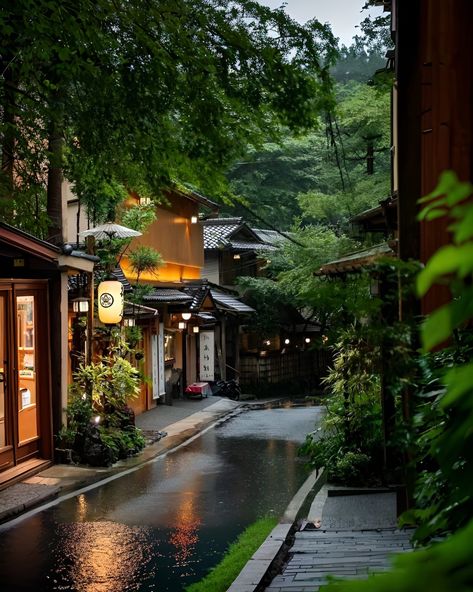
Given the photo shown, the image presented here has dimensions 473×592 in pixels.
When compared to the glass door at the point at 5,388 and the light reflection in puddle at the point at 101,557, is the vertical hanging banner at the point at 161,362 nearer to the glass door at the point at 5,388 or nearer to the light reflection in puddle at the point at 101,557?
the glass door at the point at 5,388

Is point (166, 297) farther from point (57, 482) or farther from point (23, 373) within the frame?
point (57, 482)

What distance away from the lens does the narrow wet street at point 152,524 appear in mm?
8759

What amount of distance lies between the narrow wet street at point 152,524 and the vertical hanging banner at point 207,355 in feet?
49.4

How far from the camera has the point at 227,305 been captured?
1421 inches

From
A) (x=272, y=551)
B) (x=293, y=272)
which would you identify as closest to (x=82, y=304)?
(x=272, y=551)

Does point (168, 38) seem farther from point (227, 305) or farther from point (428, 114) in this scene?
point (227, 305)

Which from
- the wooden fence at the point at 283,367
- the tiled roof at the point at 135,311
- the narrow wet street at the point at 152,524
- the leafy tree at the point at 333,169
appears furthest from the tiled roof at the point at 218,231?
the narrow wet street at the point at 152,524

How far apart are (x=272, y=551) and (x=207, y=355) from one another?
79.9 feet

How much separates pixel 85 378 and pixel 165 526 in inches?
262

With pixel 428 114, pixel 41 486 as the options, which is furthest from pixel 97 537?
pixel 428 114

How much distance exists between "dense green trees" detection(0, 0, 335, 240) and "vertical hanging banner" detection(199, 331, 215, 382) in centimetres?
2274

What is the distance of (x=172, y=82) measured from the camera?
9.46 metres

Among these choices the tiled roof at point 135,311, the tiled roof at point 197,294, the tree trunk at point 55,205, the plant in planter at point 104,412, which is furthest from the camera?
the tiled roof at point 197,294

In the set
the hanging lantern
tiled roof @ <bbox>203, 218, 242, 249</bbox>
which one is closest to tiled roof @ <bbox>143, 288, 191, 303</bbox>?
the hanging lantern
